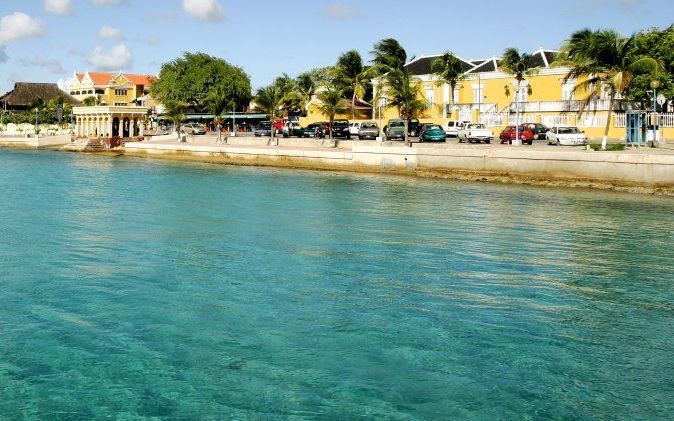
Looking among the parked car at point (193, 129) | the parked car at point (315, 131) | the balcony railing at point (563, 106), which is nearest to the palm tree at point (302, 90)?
the parked car at point (193, 129)

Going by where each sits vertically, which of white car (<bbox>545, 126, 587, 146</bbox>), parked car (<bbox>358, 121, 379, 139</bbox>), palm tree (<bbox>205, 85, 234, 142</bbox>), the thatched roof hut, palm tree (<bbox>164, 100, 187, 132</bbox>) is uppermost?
the thatched roof hut

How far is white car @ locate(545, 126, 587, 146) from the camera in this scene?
56.8 metres

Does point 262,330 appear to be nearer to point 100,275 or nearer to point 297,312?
point 297,312

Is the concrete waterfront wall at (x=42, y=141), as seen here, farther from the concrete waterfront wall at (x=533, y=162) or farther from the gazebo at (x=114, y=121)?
the concrete waterfront wall at (x=533, y=162)

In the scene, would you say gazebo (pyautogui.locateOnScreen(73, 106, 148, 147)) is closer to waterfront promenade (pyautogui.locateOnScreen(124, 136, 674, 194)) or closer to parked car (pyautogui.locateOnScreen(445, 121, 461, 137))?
waterfront promenade (pyautogui.locateOnScreen(124, 136, 674, 194))

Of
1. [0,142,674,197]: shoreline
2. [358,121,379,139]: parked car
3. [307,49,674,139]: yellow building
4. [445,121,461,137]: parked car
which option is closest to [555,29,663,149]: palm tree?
[0,142,674,197]: shoreline

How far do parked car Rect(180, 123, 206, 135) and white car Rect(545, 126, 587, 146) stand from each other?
190 feet

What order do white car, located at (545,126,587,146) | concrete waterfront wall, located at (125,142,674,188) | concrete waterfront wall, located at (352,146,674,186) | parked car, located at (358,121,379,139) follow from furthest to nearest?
1. parked car, located at (358,121,379,139)
2. white car, located at (545,126,587,146)
3. concrete waterfront wall, located at (125,142,674,188)
4. concrete waterfront wall, located at (352,146,674,186)

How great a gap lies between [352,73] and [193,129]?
2438 cm

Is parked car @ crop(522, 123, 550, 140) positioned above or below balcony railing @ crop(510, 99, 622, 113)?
below

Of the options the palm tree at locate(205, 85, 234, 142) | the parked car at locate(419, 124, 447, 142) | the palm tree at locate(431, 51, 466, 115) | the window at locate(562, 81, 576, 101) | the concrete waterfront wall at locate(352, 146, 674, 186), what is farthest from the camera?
the palm tree at locate(205, 85, 234, 142)

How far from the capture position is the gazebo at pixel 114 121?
376 feet

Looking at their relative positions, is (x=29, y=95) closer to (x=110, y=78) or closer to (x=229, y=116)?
(x=110, y=78)

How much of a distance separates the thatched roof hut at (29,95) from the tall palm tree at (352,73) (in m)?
76.8
